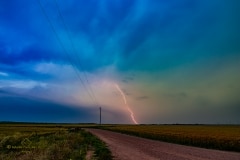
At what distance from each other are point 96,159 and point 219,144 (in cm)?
2064

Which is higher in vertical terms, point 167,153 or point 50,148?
point 50,148

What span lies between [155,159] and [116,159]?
2653mm

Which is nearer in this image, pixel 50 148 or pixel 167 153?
pixel 50 148

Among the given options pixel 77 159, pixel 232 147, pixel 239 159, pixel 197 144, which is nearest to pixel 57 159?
pixel 77 159

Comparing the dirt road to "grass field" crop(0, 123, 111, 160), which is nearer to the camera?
"grass field" crop(0, 123, 111, 160)

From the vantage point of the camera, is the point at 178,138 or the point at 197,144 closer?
the point at 197,144

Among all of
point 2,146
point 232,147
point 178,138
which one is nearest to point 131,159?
point 232,147

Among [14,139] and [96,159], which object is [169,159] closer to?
[96,159]

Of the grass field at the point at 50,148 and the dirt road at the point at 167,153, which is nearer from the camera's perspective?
the grass field at the point at 50,148

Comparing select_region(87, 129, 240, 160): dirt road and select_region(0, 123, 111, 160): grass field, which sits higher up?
select_region(0, 123, 111, 160): grass field

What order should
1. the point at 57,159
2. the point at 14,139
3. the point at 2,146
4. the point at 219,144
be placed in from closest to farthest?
the point at 57,159 → the point at 219,144 → the point at 2,146 → the point at 14,139

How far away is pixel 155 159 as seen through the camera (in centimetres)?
2131

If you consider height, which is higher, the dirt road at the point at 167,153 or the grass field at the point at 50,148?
the grass field at the point at 50,148

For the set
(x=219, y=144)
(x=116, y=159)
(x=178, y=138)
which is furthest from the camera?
(x=178, y=138)
